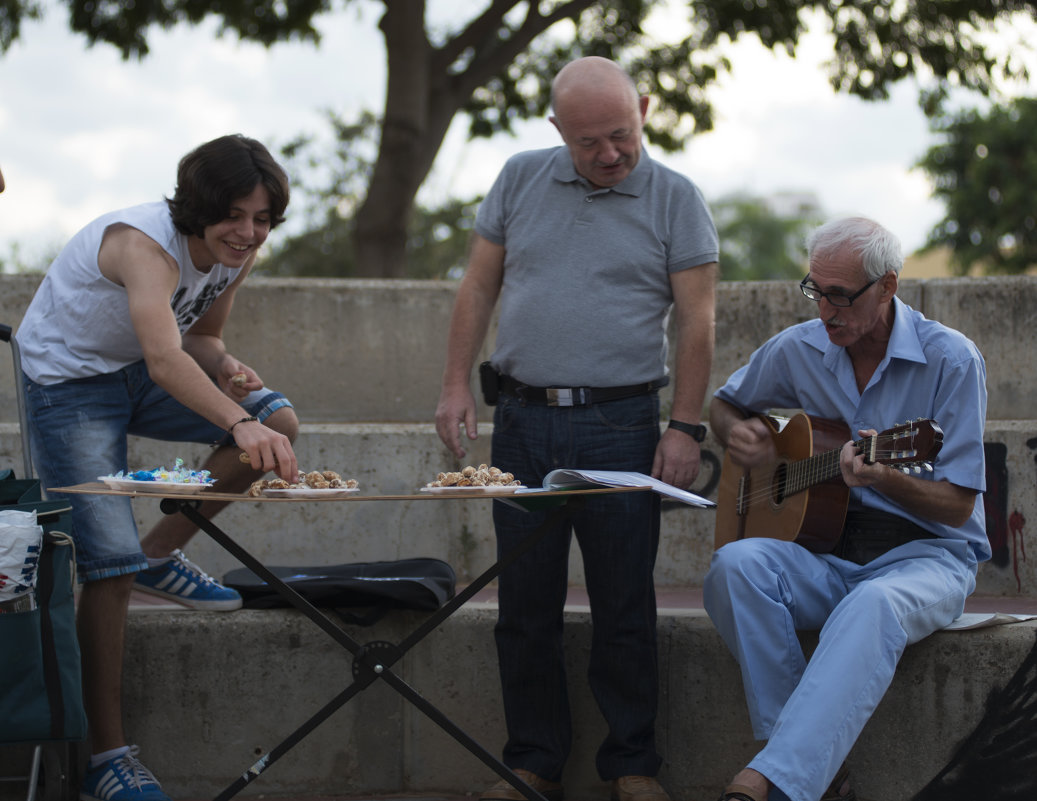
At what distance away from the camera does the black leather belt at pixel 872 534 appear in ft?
10.6

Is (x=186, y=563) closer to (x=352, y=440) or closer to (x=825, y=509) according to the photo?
(x=352, y=440)

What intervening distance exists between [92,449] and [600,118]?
5.59ft

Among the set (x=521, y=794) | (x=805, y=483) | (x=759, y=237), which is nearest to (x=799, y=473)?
(x=805, y=483)

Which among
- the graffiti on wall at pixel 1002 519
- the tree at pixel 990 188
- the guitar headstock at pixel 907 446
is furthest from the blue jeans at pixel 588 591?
the tree at pixel 990 188

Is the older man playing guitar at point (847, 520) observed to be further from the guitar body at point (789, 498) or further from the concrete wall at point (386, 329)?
the concrete wall at point (386, 329)

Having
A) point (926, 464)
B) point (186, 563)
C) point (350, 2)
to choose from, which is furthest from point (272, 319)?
point (350, 2)

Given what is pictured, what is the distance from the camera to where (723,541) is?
3.79 m

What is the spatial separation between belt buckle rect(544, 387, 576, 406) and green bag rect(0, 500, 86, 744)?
1.33 meters

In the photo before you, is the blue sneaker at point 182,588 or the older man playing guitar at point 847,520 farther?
the blue sneaker at point 182,588

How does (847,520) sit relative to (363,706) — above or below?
above

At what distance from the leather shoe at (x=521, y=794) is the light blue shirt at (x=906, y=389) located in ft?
3.91

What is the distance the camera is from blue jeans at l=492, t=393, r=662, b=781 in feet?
10.8

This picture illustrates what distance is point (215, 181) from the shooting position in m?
3.15

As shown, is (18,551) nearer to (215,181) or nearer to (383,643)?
(383,643)
